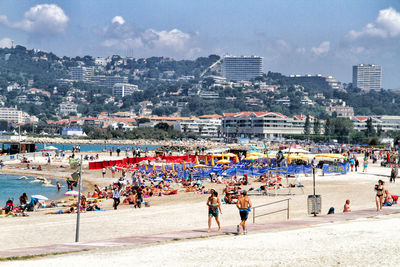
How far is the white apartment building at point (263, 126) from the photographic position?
158 metres

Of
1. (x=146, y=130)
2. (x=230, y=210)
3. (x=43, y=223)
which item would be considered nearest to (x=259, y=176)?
(x=230, y=210)

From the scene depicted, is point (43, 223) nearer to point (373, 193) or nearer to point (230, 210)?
point (230, 210)

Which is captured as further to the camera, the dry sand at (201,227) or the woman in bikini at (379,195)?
the woman in bikini at (379,195)

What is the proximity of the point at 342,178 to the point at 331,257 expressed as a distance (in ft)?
75.3

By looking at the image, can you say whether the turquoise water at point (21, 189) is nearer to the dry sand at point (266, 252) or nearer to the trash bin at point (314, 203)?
the trash bin at point (314, 203)

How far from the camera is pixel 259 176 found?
34750 millimetres

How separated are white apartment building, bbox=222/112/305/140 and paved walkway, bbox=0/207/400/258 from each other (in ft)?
457

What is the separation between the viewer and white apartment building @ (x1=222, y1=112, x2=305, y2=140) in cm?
15838

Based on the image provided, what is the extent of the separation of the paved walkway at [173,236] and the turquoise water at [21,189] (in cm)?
1625

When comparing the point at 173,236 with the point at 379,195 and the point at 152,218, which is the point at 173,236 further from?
the point at 379,195

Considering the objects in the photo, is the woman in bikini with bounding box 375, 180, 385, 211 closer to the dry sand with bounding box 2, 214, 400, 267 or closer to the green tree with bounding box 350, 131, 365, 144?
the dry sand with bounding box 2, 214, 400, 267

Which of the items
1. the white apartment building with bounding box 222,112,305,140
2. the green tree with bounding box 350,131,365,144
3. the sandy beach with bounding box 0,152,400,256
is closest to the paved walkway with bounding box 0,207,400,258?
the sandy beach with bounding box 0,152,400,256

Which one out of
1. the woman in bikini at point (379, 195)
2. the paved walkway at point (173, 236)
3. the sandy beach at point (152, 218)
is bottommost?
the sandy beach at point (152, 218)

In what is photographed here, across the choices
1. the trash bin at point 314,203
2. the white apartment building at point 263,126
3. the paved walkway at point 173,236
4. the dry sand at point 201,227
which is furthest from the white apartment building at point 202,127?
the paved walkway at point 173,236
